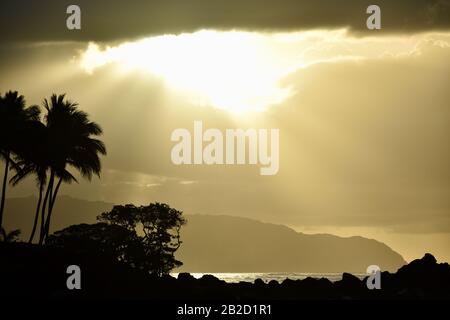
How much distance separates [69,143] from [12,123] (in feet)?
13.5

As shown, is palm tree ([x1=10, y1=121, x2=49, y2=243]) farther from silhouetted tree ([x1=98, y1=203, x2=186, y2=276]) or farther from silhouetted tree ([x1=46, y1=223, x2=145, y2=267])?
silhouetted tree ([x1=98, y1=203, x2=186, y2=276])

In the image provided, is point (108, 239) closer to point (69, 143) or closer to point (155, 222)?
point (155, 222)

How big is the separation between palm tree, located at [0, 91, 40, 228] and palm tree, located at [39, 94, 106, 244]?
1588mm

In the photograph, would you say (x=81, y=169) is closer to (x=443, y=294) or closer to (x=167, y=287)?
(x=167, y=287)

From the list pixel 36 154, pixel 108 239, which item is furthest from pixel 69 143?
pixel 108 239

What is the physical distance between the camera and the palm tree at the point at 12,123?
173ft

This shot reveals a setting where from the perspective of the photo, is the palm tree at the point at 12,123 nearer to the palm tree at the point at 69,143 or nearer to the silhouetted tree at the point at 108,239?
the palm tree at the point at 69,143

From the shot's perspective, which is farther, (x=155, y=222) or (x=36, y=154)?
(x=155, y=222)

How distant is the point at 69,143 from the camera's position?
5441 centimetres

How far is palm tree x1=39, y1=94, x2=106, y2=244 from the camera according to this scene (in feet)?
178

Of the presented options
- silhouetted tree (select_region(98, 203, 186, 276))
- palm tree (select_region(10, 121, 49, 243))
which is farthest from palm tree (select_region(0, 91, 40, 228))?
silhouetted tree (select_region(98, 203, 186, 276))

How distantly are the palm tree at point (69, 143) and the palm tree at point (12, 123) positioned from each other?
1.59 metres
